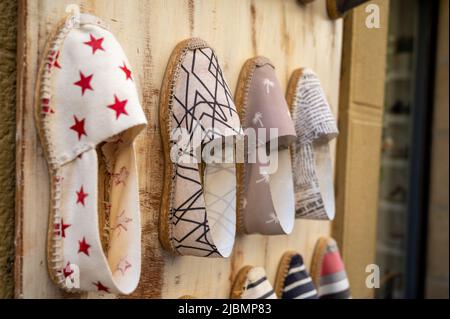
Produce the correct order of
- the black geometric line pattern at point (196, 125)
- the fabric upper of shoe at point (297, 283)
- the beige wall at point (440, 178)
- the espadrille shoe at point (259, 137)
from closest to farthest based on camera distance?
the black geometric line pattern at point (196, 125)
the espadrille shoe at point (259, 137)
the fabric upper of shoe at point (297, 283)
the beige wall at point (440, 178)

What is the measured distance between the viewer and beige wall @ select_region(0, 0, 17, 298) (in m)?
0.50

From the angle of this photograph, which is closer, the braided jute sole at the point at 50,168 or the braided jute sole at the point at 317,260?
the braided jute sole at the point at 50,168

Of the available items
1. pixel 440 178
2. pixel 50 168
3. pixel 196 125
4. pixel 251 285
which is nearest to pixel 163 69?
pixel 196 125

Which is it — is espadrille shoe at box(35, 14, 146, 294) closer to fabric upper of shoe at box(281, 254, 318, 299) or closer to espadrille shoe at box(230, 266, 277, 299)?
espadrille shoe at box(230, 266, 277, 299)

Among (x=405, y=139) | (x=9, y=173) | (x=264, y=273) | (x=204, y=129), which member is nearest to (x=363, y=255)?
(x=264, y=273)

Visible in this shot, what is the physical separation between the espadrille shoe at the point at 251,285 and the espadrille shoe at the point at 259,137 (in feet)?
0.26

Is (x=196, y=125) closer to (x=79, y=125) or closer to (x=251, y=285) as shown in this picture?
(x=79, y=125)

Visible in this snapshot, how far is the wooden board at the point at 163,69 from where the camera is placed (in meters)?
0.50

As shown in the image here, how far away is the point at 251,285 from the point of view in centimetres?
78

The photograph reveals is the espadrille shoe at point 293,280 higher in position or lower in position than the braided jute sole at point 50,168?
lower

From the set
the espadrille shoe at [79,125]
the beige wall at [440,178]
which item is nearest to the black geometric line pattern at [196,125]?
the espadrille shoe at [79,125]

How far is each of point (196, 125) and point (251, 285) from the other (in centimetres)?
33

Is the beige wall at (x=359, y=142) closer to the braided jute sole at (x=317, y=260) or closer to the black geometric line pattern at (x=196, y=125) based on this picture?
the braided jute sole at (x=317, y=260)

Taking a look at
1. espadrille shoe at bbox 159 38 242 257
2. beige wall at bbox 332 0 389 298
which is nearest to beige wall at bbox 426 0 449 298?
beige wall at bbox 332 0 389 298
